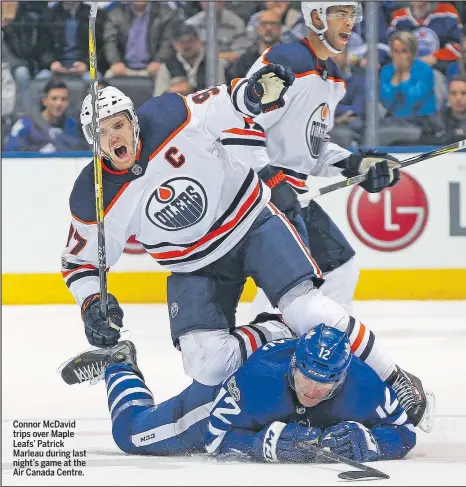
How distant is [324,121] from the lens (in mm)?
4664

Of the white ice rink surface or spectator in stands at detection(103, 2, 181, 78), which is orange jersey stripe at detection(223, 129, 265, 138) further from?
spectator in stands at detection(103, 2, 181, 78)

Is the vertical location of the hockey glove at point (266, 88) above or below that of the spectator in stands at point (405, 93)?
below

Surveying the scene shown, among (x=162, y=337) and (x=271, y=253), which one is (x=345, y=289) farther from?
(x=162, y=337)

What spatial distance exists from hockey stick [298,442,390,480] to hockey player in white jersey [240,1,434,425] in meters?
1.28

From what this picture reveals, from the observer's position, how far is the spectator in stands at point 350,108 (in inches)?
275

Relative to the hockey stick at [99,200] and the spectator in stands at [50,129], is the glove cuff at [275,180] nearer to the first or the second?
the hockey stick at [99,200]

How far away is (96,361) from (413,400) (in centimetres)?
98

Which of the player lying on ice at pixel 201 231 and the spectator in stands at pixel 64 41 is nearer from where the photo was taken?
the player lying on ice at pixel 201 231

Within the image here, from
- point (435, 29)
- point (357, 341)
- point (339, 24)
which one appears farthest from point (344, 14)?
point (435, 29)

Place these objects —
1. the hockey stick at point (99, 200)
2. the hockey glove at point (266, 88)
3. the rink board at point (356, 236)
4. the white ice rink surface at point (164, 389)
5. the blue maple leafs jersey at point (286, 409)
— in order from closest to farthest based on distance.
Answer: the white ice rink surface at point (164, 389)
the blue maple leafs jersey at point (286, 409)
the hockey stick at point (99, 200)
the hockey glove at point (266, 88)
the rink board at point (356, 236)

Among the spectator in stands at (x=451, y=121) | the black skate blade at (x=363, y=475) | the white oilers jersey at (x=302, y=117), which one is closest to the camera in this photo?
the black skate blade at (x=363, y=475)

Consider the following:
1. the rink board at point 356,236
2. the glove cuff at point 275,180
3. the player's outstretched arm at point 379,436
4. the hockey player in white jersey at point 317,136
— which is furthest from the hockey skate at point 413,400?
the rink board at point 356,236

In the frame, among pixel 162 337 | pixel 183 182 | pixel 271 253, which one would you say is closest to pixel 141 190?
pixel 183 182

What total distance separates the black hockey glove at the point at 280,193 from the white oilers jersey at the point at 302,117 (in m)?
0.12
